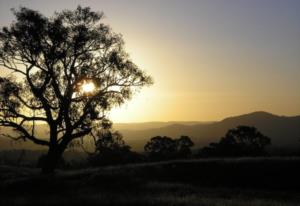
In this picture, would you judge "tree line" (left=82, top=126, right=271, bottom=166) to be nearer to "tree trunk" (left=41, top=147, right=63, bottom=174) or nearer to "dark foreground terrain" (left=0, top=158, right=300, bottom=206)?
"tree trunk" (left=41, top=147, right=63, bottom=174)

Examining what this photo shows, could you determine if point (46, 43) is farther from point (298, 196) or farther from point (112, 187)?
point (298, 196)

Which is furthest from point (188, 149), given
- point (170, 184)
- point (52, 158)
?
point (170, 184)

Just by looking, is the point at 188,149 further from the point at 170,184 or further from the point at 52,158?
the point at 170,184

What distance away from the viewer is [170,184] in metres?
32.4

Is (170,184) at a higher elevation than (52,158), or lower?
lower

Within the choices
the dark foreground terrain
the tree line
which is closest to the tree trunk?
the dark foreground terrain

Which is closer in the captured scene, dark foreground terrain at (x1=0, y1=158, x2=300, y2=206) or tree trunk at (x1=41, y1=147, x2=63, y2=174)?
dark foreground terrain at (x1=0, y1=158, x2=300, y2=206)

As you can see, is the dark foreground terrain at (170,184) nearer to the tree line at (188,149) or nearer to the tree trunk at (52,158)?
the tree trunk at (52,158)

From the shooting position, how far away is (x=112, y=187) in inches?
1265

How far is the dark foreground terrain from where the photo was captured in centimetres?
2619

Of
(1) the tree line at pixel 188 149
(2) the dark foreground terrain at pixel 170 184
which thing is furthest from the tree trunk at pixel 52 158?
(1) the tree line at pixel 188 149

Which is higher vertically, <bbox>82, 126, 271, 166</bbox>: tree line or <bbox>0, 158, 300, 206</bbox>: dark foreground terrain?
<bbox>82, 126, 271, 166</bbox>: tree line

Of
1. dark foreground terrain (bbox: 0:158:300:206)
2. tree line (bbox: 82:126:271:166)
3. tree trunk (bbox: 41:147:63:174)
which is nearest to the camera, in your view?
dark foreground terrain (bbox: 0:158:300:206)

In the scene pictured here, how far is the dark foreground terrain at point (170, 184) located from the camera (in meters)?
26.2
